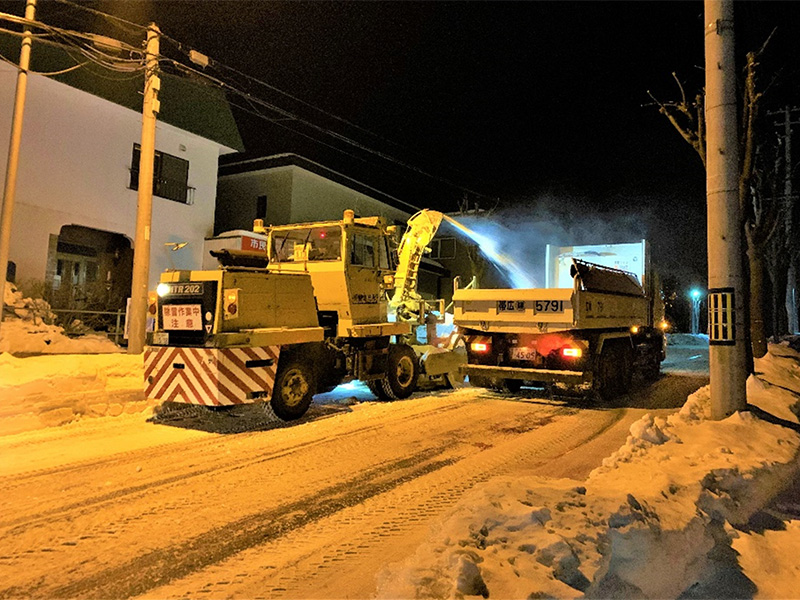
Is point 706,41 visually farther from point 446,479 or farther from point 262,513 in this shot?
point 262,513

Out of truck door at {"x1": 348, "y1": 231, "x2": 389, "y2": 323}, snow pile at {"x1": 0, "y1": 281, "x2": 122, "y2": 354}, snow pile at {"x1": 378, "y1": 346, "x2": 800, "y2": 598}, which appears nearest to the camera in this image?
snow pile at {"x1": 378, "y1": 346, "x2": 800, "y2": 598}

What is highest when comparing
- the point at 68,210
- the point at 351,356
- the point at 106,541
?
the point at 68,210

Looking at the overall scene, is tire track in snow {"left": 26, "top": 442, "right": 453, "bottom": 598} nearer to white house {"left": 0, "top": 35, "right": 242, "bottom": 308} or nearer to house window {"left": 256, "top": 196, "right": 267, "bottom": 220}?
white house {"left": 0, "top": 35, "right": 242, "bottom": 308}

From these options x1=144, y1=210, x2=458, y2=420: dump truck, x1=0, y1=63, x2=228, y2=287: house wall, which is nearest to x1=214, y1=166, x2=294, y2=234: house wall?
x1=0, y1=63, x2=228, y2=287: house wall

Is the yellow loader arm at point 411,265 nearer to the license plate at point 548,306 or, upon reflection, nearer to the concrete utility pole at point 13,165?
the license plate at point 548,306

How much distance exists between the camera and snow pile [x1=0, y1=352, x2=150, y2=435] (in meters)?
7.48

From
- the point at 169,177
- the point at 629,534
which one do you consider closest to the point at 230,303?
the point at 629,534

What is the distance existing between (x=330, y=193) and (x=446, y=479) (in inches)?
898

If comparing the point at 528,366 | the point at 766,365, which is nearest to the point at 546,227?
the point at 766,365

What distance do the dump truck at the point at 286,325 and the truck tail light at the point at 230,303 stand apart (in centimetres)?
1

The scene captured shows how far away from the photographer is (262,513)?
4.64 metres

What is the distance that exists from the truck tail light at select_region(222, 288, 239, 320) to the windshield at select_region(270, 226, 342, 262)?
251 centimetres

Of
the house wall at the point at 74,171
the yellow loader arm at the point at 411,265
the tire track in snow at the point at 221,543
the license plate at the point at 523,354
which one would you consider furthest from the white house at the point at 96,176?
the tire track in snow at the point at 221,543

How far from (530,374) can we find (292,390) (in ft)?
15.0
